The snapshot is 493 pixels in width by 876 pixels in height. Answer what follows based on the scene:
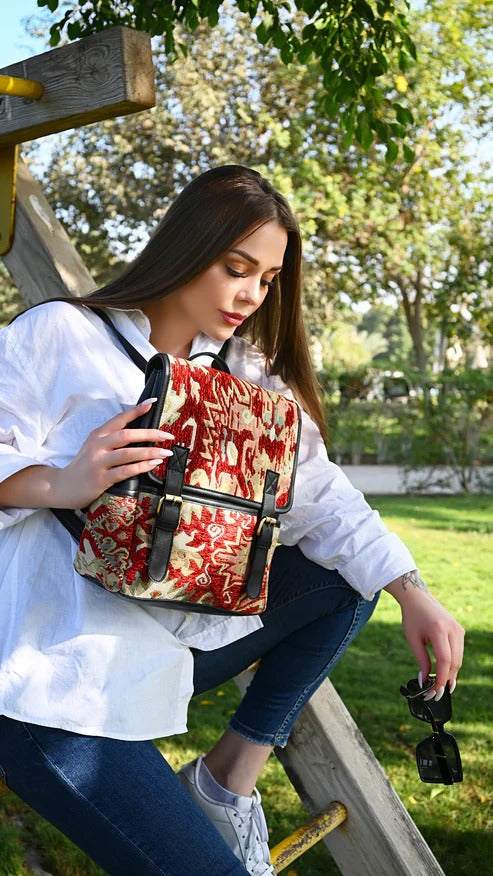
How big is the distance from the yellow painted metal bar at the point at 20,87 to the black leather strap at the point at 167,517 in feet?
3.72

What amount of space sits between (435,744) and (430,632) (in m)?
0.29

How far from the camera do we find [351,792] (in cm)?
246

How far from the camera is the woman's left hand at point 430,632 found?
2.03 m

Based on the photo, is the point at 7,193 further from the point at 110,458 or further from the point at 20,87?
the point at 110,458

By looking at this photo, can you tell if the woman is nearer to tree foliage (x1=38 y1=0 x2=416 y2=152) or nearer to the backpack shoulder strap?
the backpack shoulder strap

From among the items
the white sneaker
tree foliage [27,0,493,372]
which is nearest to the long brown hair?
the white sneaker

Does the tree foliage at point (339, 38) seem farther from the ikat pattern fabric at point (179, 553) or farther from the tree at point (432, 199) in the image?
the tree at point (432, 199)

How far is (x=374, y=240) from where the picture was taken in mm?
14453

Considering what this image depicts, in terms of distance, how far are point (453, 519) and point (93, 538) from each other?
29.2 ft

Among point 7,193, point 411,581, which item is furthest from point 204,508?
point 7,193

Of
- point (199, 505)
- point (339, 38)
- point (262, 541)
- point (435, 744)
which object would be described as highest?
point (339, 38)

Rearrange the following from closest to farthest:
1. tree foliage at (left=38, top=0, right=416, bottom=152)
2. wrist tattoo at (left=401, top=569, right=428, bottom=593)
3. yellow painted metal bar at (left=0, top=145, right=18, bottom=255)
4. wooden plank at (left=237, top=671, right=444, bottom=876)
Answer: wrist tattoo at (left=401, top=569, right=428, bottom=593) < wooden plank at (left=237, top=671, right=444, bottom=876) < yellow painted metal bar at (left=0, top=145, right=18, bottom=255) < tree foliage at (left=38, top=0, right=416, bottom=152)

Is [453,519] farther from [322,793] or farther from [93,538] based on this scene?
[93,538]

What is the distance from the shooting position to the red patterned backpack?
5.36ft
